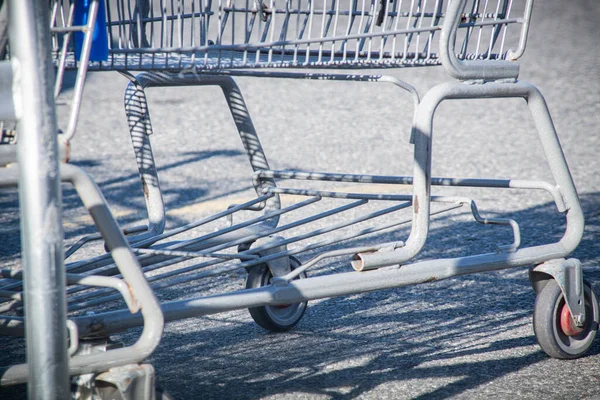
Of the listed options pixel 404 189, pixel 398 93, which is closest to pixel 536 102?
pixel 404 189

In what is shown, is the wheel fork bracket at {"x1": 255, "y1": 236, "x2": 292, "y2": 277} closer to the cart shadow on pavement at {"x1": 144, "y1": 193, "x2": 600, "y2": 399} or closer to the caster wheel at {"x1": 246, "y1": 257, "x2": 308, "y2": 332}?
the caster wheel at {"x1": 246, "y1": 257, "x2": 308, "y2": 332}

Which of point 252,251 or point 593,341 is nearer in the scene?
point 252,251

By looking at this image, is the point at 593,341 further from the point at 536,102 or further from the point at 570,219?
the point at 536,102

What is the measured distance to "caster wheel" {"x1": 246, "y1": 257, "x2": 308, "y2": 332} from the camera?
2.85m

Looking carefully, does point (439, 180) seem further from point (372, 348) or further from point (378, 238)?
point (378, 238)

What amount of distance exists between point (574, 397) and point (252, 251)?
3.36ft

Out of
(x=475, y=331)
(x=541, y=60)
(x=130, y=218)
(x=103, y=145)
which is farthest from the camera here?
→ (x=541, y=60)

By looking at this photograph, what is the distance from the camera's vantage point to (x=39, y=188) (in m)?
1.48

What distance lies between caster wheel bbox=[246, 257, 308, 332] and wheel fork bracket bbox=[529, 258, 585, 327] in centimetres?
87

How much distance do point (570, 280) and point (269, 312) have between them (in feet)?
3.30

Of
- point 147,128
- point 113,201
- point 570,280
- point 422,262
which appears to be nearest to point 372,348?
point 422,262

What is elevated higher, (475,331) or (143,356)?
(143,356)

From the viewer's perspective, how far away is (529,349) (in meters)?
2.72

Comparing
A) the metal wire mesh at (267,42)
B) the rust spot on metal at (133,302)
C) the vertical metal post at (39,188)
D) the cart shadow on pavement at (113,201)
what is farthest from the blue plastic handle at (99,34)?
the cart shadow on pavement at (113,201)
